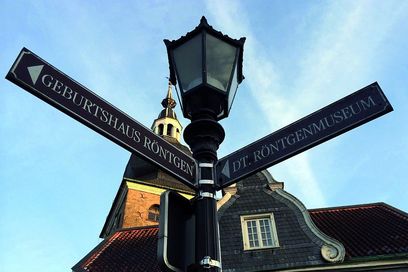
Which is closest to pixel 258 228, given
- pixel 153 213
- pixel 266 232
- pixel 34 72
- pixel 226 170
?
pixel 266 232

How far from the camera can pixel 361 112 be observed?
3.82m

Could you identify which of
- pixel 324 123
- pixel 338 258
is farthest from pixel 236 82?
pixel 338 258

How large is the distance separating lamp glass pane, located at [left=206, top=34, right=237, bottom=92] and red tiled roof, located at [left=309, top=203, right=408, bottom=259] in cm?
1056

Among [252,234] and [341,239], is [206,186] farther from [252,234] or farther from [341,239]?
[341,239]

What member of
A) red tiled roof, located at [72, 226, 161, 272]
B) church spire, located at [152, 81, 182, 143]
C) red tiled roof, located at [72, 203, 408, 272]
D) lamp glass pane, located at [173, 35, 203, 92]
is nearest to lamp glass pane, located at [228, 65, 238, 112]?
lamp glass pane, located at [173, 35, 203, 92]

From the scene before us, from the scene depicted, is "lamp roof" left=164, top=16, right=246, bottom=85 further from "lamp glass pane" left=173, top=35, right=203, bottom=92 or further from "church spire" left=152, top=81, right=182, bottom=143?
"church spire" left=152, top=81, right=182, bottom=143

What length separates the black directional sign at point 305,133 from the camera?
12.4 ft

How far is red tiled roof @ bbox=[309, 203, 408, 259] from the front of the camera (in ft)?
42.8

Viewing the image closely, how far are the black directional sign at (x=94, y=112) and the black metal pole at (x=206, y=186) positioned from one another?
0.12 m

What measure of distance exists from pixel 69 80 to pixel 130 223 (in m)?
25.9

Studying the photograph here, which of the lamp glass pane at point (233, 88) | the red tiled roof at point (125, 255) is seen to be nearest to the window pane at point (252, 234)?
the red tiled roof at point (125, 255)

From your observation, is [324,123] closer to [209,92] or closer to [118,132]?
[209,92]

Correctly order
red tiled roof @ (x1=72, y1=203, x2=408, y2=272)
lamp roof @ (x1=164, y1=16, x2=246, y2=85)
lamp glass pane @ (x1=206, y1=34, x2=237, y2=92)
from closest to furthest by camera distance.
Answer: lamp glass pane @ (x1=206, y1=34, x2=237, y2=92) < lamp roof @ (x1=164, y1=16, x2=246, y2=85) < red tiled roof @ (x1=72, y1=203, x2=408, y2=272)

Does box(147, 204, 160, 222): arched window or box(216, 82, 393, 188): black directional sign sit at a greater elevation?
box(147, 204, 160, 222): arched window
